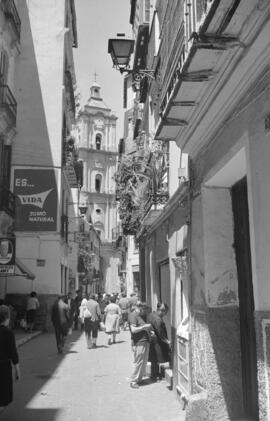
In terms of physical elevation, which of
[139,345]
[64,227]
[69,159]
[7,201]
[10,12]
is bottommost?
[139,345]

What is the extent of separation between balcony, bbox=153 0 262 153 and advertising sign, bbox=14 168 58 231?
1537 cm

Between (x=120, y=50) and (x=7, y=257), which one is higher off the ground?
(x=120, y=50)

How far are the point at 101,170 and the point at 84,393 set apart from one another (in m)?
56.9

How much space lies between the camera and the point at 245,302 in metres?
5.34

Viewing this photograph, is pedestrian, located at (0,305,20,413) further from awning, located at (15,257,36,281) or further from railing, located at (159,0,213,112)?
awning, located at (15,257,36,281)

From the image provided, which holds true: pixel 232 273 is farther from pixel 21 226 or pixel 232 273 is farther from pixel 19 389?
pixel 21 226

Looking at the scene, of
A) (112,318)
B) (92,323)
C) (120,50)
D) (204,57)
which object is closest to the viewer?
(204,57)

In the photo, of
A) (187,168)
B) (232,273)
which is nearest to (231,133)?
(232,273)

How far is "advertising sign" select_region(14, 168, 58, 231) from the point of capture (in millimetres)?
21072

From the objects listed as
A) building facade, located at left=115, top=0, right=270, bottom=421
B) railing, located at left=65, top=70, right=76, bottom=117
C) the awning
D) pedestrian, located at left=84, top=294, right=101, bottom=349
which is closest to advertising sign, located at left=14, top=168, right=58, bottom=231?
the awning

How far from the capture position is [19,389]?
8.93m

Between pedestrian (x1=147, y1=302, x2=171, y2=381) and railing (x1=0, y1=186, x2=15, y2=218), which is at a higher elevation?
railing (x1=0, y1=186, x2=15, y2=218)

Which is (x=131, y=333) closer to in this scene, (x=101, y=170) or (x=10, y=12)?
(x=10, y=12)

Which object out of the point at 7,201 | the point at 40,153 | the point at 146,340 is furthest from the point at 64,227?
the point at 146,340
